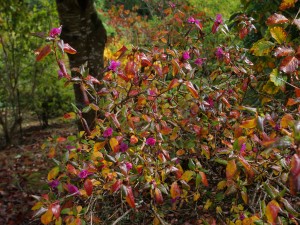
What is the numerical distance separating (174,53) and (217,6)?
7.60 metres

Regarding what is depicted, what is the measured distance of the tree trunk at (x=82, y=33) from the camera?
10.8ft

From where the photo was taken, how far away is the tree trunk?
329 cm

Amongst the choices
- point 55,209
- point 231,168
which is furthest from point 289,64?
point 55,209

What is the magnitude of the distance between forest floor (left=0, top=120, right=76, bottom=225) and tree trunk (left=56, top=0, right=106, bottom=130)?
3.71 feet

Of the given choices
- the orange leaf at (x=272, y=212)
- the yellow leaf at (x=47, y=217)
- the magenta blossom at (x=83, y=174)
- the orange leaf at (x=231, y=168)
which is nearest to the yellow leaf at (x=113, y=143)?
the magenta blossom at (x=83, y=174)

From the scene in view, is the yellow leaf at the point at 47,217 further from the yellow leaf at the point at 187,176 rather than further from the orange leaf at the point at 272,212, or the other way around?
the orange leaf at the point at 272,212

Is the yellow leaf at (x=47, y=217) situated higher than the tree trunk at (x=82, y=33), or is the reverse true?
the tree trunk at (x=82, y=33)

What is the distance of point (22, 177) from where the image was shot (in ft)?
14.9

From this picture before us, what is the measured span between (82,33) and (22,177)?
2.16 m

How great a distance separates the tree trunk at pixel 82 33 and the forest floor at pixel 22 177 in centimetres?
113

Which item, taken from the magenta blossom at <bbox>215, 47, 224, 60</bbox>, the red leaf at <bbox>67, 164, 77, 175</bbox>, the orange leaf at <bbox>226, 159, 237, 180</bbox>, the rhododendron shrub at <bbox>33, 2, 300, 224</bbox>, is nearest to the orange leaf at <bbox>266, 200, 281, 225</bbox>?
the rhododendron shrub at <bbox>33, 2, 300, 224</bbox>

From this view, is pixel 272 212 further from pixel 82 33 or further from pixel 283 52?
pixel 82 33

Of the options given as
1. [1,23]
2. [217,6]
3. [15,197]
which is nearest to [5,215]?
[15,197]

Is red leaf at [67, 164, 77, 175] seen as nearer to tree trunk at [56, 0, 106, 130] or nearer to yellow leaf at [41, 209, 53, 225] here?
yellow leaf at [41, 209, 53, 225]
